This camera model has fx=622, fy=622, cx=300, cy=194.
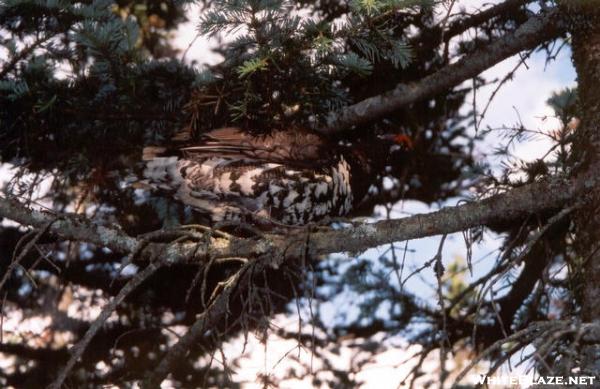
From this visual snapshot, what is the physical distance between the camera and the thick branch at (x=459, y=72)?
3463 millimetres

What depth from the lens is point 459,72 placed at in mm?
3557

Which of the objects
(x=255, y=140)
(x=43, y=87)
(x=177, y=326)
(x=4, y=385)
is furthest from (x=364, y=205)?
(x=4, y=385)

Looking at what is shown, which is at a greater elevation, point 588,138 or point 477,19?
point 477,19

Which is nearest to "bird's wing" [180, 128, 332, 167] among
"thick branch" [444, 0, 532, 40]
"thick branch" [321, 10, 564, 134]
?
"thick branch" [321, 10, 564, 134]

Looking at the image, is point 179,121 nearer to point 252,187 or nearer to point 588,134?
point 252,187

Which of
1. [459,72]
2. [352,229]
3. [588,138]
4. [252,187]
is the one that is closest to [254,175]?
[252,187]

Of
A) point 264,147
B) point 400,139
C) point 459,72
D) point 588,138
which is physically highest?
point 459,72

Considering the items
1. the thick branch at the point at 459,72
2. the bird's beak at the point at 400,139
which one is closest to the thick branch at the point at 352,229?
the thick branch at the point at 459,72

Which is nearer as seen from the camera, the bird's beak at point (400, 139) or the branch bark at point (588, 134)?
the branch bark at point (588, 134)

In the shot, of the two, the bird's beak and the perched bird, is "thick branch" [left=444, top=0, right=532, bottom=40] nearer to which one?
the bird's beak

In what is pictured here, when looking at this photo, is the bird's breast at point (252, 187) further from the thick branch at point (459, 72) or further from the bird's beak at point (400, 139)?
the bird's beak at point (400, 139)

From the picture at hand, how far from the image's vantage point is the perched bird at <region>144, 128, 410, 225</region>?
143 inches

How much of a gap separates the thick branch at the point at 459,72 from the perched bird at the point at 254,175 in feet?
0.93

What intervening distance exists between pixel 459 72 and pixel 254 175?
1.33 m
